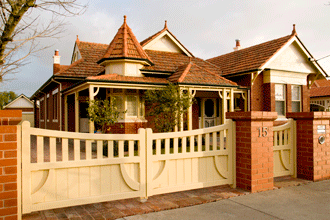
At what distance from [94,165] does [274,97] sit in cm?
1295

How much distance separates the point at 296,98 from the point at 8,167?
15.8 meters

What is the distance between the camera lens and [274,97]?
14.9 meters

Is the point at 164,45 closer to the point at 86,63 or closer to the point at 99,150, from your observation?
the point at 86,63

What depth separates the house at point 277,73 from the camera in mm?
14719

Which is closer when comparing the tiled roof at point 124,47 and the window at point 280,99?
the tiled roof at point 124,47

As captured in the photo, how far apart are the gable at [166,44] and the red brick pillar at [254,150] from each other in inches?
437

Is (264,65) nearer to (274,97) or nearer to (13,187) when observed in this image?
(274,97)

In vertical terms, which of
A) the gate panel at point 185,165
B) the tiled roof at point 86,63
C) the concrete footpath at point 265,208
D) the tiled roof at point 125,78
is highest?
the tiled roof at point 86,63

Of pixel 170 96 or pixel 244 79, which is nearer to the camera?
Result: pixel 170 96

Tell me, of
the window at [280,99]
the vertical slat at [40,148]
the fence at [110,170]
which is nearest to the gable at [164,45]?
the window at [280,99]

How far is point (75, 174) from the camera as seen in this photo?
3.82 meters

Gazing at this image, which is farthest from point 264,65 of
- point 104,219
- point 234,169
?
point 104,219

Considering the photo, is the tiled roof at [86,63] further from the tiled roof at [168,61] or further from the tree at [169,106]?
the tree at [169,106]

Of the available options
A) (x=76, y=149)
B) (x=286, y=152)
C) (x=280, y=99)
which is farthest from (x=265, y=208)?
(x=280, y=99)
